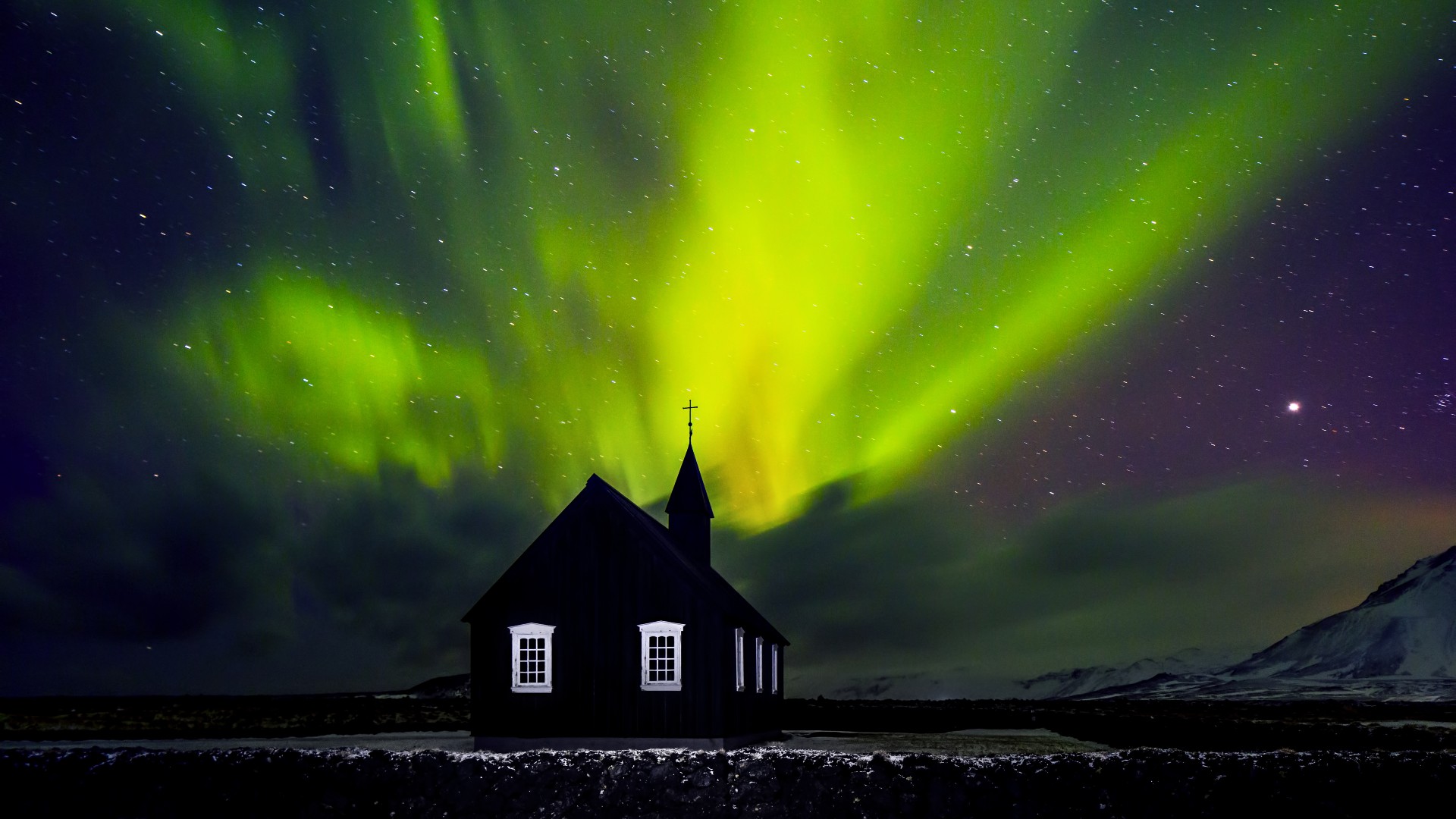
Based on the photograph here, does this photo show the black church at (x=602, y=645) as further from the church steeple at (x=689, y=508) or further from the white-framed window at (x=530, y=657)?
the church steeple at (x=689, y=508)

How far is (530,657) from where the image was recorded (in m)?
35.8

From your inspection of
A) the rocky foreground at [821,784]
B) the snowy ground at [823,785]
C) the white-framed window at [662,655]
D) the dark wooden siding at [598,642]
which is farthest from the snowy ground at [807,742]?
the snowy ground at [823,785]

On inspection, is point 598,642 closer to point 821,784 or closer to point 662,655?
point 662,655

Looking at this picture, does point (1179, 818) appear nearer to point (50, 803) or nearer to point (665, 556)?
point (665, 556)

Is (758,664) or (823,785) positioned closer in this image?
(823,785)

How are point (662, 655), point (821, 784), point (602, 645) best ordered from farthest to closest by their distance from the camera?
point (602, 645)
point (662, 655)
point (821, 784)

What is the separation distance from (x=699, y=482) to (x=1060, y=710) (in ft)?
90.7

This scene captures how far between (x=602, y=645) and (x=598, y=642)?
135 mm

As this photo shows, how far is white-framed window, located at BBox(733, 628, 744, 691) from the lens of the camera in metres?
36.3

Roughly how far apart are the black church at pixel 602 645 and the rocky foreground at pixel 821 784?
12604mm

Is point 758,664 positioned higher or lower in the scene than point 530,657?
lower

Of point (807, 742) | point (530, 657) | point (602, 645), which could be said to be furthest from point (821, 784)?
point (807, 742)

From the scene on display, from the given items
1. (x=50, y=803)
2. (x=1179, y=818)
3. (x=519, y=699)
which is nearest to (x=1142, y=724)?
(x=519, y=699)

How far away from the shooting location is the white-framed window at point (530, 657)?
35.3m
